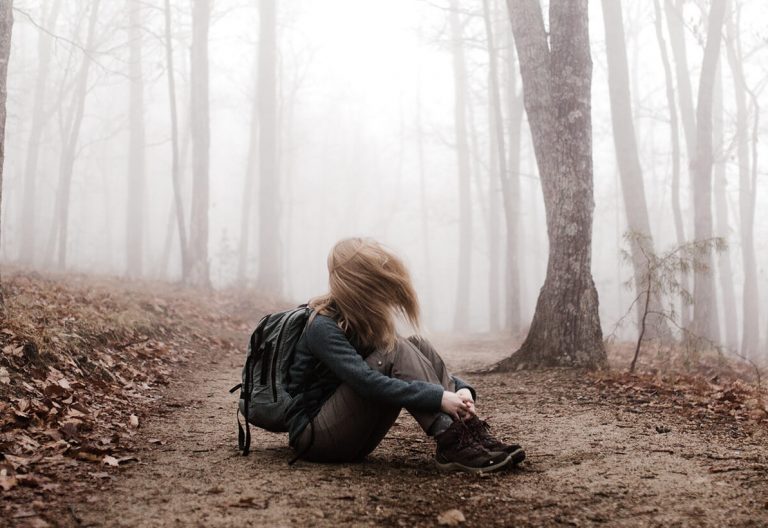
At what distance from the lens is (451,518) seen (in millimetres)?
2895

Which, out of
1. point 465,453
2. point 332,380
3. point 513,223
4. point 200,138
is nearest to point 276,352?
point 332,380

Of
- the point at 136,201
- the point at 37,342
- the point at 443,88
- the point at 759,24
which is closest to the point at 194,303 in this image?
the point at 37,342

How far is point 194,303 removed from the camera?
1287 cm

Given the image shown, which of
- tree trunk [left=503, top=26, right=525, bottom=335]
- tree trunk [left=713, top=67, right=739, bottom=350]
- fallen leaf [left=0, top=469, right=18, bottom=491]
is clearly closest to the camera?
fallen leaf [left=0, top=469, right=18, bottom=491]

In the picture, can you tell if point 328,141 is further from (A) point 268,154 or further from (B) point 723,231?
(B) point 723,231

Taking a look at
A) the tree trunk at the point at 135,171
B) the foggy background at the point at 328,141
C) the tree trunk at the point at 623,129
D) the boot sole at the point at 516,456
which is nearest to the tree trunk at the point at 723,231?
the foggy background at the point at 328,141

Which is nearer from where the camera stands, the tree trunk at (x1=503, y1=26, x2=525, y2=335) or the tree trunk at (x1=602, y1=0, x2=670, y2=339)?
the tree trunk at (x1=602, y1=0, x2=670, y2=339)

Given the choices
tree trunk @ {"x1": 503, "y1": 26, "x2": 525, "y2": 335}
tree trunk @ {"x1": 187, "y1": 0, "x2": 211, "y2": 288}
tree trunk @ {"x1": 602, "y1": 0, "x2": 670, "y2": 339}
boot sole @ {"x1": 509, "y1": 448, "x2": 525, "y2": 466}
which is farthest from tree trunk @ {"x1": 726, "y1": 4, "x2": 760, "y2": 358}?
boot sole @ {"x1": 509, "y1": 448, "x2": 525, "y2": 466}

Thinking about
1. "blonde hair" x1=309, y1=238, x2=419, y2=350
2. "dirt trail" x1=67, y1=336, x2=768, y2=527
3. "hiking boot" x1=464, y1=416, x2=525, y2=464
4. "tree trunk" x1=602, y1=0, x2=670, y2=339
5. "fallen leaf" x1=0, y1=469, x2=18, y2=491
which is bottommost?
"dirt trail" x1=67, y1=336, x2=768, y2=527

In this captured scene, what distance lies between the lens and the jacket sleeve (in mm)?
3502

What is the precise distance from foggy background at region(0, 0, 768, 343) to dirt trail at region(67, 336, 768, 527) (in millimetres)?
12067

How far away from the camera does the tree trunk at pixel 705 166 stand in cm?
1266

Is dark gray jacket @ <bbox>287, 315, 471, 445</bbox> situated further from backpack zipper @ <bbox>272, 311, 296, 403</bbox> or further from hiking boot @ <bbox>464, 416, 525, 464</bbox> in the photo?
hiking boot @ <bbox>464, 416, 525, 464</bbox>

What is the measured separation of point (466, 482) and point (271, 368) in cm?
133
